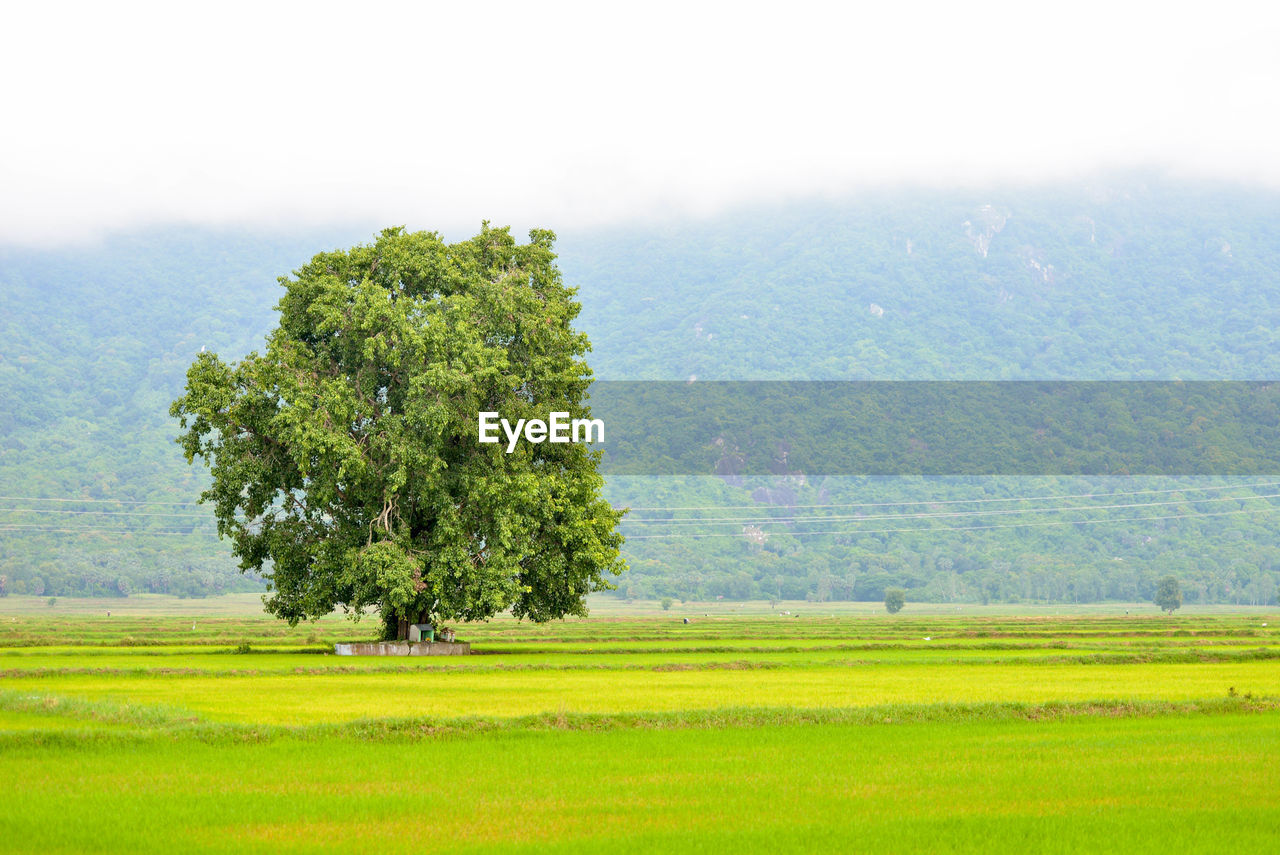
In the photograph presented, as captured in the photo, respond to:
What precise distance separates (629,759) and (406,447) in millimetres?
28514

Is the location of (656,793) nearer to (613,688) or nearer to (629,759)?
(629,759)

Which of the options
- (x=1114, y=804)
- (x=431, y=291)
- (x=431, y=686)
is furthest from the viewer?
(x=431, y=291)

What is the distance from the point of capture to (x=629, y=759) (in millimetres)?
22453

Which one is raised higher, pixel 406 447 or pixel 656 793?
pixel 406 447

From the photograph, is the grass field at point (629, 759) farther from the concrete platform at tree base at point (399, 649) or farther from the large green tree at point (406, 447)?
the large green tree at point (406, 447)

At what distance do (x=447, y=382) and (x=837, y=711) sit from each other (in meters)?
25.5

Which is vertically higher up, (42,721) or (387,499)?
(387,499)

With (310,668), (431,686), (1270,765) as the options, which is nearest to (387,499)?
(310,668)

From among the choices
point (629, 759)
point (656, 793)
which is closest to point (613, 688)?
point (629, 759)

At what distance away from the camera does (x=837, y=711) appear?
28.3m

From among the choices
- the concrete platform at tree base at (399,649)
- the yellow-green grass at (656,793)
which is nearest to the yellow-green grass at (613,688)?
the yellow-green grass at (656,793)

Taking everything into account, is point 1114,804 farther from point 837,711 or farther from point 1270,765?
point 837,711

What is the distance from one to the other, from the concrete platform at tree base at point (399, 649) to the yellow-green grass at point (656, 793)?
2585 cm

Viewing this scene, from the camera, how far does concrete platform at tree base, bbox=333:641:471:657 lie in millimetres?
50000
